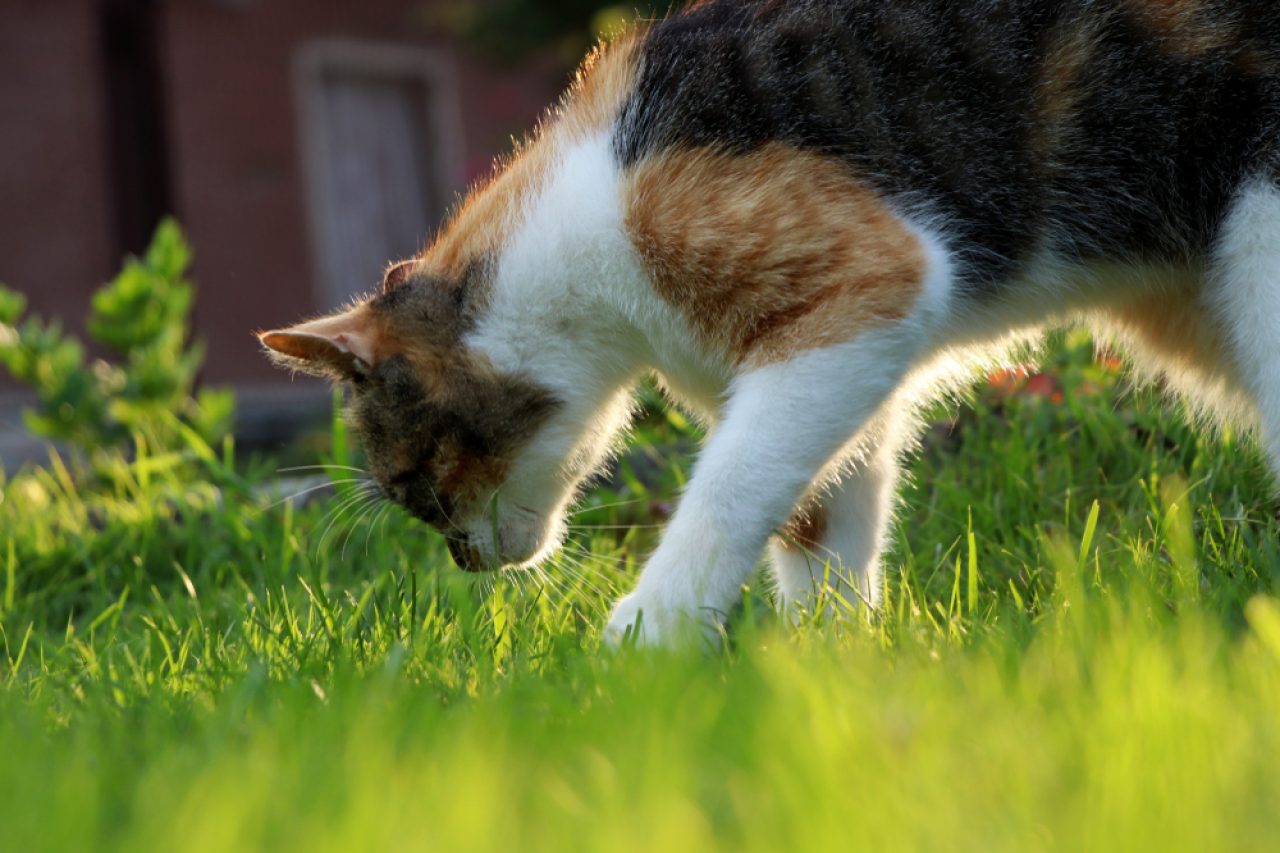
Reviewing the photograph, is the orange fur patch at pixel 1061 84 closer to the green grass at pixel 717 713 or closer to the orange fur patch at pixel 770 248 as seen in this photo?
the orange fur patch at pixel 770 248

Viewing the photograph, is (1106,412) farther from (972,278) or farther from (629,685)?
(629,685)

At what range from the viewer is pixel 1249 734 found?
1107 millimetres

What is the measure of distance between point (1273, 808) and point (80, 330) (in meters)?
8.41

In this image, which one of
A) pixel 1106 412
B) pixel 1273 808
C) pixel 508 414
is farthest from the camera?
pixel 1106 412

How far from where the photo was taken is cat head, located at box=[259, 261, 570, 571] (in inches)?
90.6

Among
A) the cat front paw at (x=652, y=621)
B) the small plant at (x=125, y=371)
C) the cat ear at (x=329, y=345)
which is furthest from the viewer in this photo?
the small plant at (x=125, y=371)

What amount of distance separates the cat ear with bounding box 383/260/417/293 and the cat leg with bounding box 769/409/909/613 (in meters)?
0.88

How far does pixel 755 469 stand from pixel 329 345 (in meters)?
0.85

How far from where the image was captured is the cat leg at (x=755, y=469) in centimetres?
187

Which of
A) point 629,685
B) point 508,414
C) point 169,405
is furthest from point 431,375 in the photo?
point 169,405

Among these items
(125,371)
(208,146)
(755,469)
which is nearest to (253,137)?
(208,146)

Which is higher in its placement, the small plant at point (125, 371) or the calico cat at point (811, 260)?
the calico cat at point (811, 260)

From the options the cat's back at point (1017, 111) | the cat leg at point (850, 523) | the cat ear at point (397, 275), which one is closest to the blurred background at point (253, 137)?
the cat ear at point (397, 275)

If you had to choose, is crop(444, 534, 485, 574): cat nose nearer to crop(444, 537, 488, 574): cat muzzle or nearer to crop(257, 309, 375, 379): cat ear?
crop(444, 537, 488, 574): cat muzzle
